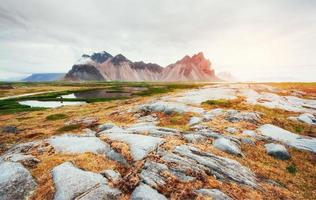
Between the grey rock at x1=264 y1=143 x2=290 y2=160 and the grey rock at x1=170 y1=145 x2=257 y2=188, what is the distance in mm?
4659

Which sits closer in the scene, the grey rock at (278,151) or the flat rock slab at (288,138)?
the grey rock at (278,151)

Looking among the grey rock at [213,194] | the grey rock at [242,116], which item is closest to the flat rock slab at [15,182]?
the grey rock at [213,194]

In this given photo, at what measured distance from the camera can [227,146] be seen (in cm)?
1964

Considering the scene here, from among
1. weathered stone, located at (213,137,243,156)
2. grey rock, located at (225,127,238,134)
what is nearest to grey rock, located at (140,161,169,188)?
weathered stone, located at (213,137,243,156)

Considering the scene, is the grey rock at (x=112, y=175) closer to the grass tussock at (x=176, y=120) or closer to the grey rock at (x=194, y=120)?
the grass tussock at (x=176, y=120)

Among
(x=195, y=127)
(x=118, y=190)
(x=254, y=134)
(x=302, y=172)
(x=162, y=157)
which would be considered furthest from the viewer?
(x=195, y=127)

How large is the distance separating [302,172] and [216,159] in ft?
22.8

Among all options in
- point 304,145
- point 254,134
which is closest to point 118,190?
point 254,134

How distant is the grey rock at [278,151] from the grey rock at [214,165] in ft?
15.3

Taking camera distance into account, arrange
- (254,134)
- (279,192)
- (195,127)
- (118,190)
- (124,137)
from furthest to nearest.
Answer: (195,127) < (254,134) < (124,137) < (279,192) < (118,190)

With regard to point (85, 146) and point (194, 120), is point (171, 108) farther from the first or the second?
point (85, 146)

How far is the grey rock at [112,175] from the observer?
14.6m

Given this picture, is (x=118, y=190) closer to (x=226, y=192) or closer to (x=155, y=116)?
(x=226, y=192)

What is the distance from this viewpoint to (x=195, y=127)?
25422 millimetres
